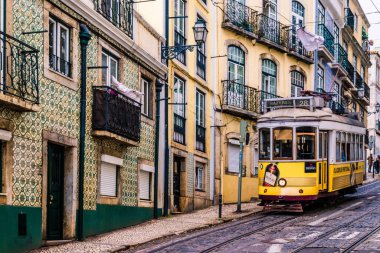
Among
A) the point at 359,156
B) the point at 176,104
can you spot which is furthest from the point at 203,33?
the point at 359,156

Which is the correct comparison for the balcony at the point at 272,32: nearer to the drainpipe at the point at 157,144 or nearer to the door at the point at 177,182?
the door at the point at 177,182

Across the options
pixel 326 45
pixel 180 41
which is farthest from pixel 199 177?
pixel 326 45

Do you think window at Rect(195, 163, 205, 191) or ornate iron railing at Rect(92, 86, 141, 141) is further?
window at Rect(195, 163, 205, 191)

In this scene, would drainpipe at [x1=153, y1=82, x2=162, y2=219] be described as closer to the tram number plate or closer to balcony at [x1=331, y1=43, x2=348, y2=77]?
the tram number plate

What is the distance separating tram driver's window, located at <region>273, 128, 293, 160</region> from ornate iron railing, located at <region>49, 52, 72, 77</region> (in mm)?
7729

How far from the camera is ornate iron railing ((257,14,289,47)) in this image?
31.1 metres

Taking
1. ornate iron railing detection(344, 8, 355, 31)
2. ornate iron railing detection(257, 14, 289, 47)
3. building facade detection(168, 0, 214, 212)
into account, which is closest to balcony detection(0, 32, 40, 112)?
building facade detection(168, 0, 214, 212)

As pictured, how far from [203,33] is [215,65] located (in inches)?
295

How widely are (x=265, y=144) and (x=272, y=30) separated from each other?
11.7 meters

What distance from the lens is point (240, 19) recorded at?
29781 millimetres

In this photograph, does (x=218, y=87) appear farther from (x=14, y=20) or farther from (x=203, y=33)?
(x=14, y=20)

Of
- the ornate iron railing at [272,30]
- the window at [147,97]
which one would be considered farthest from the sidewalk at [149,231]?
the ornate iron railing at [272,30]

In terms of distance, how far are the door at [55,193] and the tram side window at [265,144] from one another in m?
7.67

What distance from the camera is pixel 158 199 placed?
835 inches
